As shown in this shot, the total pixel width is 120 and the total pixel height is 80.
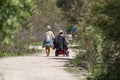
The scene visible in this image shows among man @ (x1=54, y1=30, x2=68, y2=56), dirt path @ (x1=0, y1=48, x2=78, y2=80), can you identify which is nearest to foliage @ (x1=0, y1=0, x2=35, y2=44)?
dirt path @ (x1=0, y1=48, x2=78, y2=80)

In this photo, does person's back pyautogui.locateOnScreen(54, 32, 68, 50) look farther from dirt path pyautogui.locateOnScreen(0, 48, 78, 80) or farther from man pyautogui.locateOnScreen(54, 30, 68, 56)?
dirt path pyautogui.locateOnScreen(0, 48, 78, 80)

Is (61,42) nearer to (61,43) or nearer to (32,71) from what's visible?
(61,43)

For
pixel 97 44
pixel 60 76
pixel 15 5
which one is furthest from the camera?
pixel 97 44

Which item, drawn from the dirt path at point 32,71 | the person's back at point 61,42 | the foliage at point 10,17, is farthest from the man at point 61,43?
the foliage at point 10,17

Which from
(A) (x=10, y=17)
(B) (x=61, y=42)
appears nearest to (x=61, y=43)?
(B) (x=61, y=42)

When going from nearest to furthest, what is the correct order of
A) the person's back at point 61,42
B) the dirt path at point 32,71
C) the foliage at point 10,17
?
the foliage at point 10,17, the dirt path at point 32,71, the person's back at point 61,42

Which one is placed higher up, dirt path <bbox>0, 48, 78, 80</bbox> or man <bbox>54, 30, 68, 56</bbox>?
man <bbox>54, 30, 68, 56</bbox>

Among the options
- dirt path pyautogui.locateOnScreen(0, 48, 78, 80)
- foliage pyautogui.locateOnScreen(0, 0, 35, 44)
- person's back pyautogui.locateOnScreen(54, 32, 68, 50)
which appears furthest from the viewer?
person's back pyautogui.locateOnScreen(54, 32, 68, 50)

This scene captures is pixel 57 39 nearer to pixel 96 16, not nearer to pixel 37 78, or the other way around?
pixel 37 78

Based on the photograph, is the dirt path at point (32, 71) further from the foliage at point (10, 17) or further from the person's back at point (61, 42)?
the foliage at point (10, 17)

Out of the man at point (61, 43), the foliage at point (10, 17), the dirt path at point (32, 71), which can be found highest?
the foliage at point (10, 17)

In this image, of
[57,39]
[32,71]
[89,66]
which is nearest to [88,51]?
[89,66]

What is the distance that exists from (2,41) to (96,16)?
25.9ft

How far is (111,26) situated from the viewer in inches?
493
